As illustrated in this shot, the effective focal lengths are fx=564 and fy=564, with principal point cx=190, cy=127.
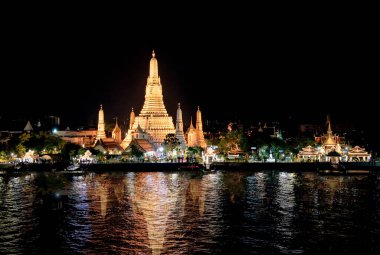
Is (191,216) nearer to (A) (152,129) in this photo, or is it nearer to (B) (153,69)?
(A) (152,129)

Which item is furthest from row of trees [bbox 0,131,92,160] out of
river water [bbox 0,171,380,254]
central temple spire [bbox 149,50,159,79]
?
river water [bbox 0,171,380,254]

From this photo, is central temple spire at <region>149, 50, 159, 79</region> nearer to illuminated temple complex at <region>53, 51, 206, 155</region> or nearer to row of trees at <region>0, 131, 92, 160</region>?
illuminated temple complex at <region>53, 51, 206, 155</region>

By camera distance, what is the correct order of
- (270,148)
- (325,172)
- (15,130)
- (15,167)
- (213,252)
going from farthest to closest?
(15,130) → (270,148) → (15,167) → (325,172) → (213,252)

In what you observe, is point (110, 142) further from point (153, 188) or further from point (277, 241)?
point (277, 241)

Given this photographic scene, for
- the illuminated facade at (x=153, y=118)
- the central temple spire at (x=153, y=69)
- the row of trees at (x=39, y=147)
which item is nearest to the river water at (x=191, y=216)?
the row of trees at (x=39, y=147)

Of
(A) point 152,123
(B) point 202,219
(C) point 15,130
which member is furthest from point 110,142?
(B) point 202,219

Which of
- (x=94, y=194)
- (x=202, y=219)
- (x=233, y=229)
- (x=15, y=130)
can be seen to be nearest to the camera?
(x=233, y=229)

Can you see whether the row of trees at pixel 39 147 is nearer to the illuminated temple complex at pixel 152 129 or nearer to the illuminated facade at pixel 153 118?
the illuminated temple complex at pixel 152 129

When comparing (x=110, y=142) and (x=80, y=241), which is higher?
(x=110, y=142)
